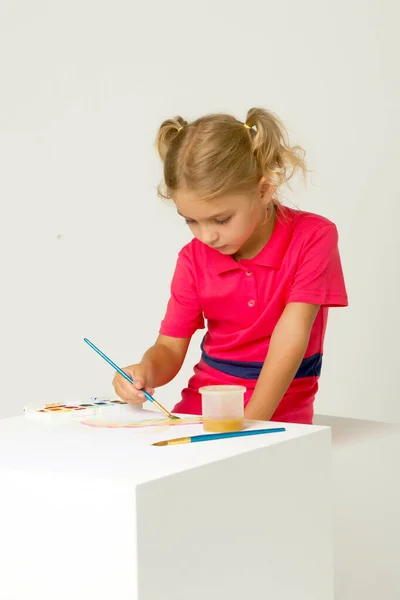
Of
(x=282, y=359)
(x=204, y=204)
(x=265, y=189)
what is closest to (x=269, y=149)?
(x=265, y=189)

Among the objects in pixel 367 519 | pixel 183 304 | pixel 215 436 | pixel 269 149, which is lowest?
pixel 367 519

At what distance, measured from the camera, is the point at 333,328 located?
2.35 m

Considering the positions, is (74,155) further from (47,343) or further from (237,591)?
(237,591)

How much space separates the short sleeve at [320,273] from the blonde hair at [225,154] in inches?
4.7

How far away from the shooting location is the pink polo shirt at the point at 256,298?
1.61 m

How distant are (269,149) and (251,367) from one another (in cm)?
38

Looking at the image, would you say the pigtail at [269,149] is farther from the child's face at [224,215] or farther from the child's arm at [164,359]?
the child's arm at [164,359]

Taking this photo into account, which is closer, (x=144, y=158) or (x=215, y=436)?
(x=215, y=436)

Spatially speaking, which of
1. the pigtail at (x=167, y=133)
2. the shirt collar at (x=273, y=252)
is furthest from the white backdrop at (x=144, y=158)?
the pigtail at (x=167, y=133)

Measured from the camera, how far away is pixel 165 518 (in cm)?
92

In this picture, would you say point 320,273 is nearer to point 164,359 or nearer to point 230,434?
point 164,359

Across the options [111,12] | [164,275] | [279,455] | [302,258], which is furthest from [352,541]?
[111,12]

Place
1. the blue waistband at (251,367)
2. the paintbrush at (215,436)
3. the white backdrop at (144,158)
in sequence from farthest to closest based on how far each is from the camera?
the white backdrop at (144,158)
the blue waistband at (251,367)
the paintbrush at (215,436)

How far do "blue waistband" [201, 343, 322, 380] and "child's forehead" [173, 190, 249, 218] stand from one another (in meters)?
0.32
